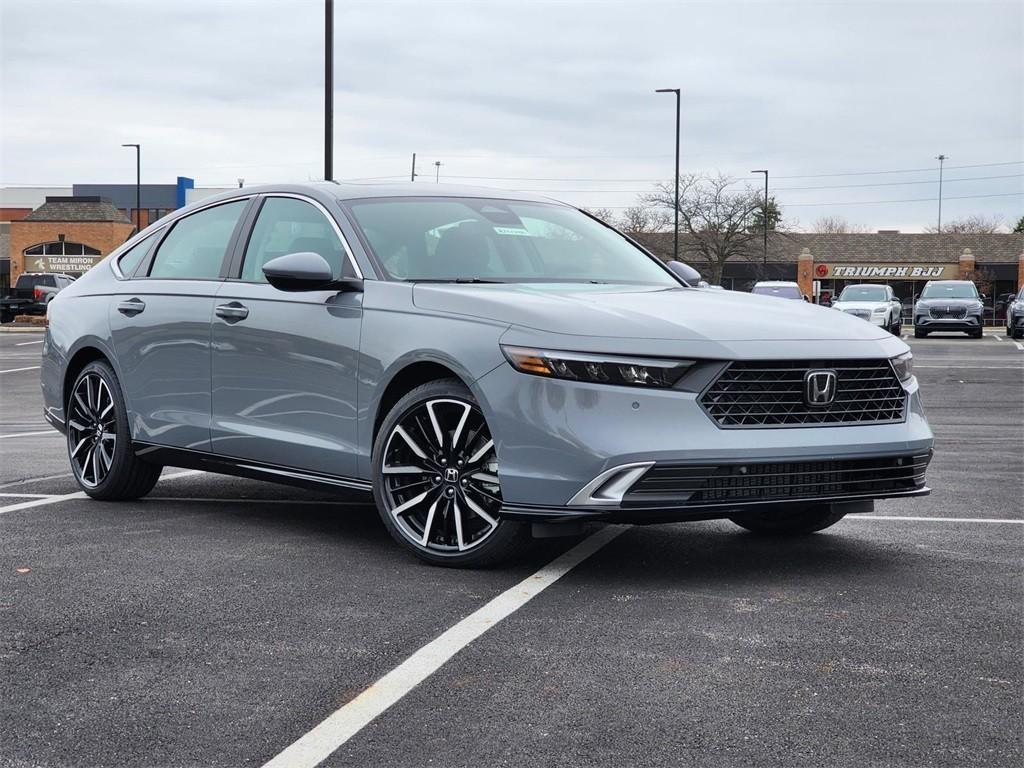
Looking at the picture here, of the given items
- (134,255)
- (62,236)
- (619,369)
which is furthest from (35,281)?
(619,369)

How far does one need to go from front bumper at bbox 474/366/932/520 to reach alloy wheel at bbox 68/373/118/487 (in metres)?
3.24

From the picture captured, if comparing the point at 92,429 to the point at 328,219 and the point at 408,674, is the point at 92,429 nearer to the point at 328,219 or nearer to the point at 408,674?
the point at 328,219

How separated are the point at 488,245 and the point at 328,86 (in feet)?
54.7

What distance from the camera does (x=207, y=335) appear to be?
23.7 feet

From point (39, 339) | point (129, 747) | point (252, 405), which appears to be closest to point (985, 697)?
point (129, 747)

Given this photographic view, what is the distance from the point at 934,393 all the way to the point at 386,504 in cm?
1418

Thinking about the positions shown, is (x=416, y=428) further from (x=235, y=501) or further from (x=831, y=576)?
(x=235, y=501)

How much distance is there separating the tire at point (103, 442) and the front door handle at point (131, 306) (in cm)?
37

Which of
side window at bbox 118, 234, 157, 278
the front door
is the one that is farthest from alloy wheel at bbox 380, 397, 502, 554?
side window at bbox 118, 234, 157, 278

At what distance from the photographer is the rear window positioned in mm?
51312

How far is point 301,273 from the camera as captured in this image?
20.7 feet

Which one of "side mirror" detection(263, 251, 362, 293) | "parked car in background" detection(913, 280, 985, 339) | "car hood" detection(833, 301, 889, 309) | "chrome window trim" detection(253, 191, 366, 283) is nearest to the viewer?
"side mirror" detection(263, 251, 362, 293)

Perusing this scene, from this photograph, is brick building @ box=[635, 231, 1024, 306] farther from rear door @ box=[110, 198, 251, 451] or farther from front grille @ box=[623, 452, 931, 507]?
front grille @ box=[623, 452, 931, 507]

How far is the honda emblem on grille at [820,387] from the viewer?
18.4ft
